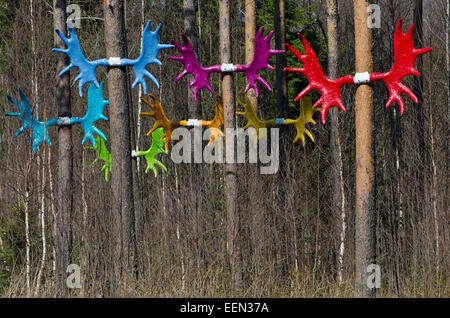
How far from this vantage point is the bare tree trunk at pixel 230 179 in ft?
27.3

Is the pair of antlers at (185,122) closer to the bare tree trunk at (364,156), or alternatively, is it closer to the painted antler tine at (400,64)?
the bare tree trunk at (364,156)

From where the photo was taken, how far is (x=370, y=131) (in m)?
6.74

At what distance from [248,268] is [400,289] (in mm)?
2226

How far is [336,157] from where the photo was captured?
11.5 metres

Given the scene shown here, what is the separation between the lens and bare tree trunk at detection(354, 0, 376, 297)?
6707 millimetres

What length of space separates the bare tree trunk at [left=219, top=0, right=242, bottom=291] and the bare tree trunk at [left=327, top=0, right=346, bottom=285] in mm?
1919

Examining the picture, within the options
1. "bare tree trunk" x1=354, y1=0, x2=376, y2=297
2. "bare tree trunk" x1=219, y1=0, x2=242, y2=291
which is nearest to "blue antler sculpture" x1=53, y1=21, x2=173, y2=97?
"bare tree trunk" x1=219, y1=0, x2=242, y2=291

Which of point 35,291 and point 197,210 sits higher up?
point 197,210

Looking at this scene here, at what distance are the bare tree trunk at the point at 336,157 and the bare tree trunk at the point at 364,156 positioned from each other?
112 inches

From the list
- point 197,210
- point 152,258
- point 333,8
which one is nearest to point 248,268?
point 152,258

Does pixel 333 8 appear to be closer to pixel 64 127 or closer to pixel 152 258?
pixel 64 127

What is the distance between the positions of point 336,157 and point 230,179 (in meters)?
3.34
